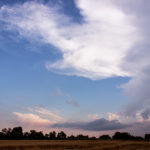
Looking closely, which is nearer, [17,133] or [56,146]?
[56,146]

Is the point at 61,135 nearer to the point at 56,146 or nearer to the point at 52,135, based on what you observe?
the point at 52,135

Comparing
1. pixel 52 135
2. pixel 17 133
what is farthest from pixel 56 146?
pixel 52 135

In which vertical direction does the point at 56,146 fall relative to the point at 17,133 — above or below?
below

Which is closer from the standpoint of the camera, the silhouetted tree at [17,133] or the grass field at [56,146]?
the grass field at [56,146]

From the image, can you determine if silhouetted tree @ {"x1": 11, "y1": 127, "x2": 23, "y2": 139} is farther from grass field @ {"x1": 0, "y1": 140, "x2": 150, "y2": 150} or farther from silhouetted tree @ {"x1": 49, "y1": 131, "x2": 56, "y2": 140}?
grass field @ {"x1": 0, "y1": 140, "x2": 150, "y2": 150}

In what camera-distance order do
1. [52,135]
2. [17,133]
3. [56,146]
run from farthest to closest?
[52,135] < [17,133] < [56,146]

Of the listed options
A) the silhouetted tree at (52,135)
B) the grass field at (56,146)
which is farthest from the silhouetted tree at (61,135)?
the grass field at (56,146)

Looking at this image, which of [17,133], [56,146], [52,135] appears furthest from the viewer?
[52,135]

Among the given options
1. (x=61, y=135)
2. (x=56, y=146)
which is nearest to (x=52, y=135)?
(x=61, y=135)

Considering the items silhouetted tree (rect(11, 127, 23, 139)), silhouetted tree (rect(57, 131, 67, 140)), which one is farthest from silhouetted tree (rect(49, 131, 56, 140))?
silhouetted tree (rect(11, 127, 23, 139))

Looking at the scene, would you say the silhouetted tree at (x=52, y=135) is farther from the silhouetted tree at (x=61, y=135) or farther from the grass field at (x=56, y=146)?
the grass field at (x=56, y=146)

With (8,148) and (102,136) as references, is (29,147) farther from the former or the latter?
(102,136)

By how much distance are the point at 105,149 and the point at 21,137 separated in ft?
274

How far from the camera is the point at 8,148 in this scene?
60625 mm
